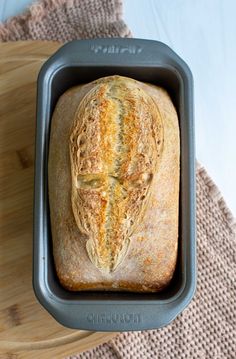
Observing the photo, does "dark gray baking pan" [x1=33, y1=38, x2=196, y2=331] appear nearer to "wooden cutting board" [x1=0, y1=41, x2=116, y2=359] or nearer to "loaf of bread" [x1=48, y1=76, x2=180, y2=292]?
"loaf of bread" [x1=48, y1=76, x2=180, y2=292]

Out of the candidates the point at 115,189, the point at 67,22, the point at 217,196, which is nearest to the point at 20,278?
the point at 115,189

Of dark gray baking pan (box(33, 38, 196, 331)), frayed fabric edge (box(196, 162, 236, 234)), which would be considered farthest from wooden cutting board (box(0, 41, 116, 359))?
frayed fabric edge (box(196, 162, 236, 234))

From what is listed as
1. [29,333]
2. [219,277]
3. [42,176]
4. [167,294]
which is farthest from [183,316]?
[42,176]

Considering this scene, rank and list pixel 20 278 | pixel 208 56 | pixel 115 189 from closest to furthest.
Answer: pixel 115 189
pixel 20 278
pixel 208 56

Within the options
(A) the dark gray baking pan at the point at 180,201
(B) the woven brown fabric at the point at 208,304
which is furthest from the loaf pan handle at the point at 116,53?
(B) the woven brown fabric at the point at 208,304

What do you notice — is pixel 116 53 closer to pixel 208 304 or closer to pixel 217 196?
pixel 217 196

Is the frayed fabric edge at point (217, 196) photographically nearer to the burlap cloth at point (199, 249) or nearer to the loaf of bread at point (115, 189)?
the burlap cloth at point (199, 249)
